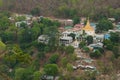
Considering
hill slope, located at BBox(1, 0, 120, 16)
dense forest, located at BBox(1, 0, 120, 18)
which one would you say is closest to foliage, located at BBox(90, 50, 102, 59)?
dense forest, located at BBox(1, 0, 120, 18)

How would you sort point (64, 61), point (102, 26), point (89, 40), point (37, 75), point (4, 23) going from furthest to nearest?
point (4, 23), point (102, 26), point (89, 40), point (64, 61), point (37, 75)

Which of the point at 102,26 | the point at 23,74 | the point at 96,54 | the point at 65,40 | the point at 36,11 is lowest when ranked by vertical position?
the point at 23,74

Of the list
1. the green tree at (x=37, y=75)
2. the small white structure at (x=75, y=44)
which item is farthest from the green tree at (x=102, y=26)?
the green tree at (x=37, y=75)

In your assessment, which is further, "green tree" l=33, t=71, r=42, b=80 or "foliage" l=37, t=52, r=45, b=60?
"foliage" l=37, t=52, r=45, b=60

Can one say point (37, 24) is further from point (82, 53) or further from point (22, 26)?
point (82, 53)

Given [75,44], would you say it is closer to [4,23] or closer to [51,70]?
[51,70]

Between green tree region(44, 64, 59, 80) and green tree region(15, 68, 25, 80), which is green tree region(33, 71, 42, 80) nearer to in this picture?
green tree region(44, 64, 59, 80)

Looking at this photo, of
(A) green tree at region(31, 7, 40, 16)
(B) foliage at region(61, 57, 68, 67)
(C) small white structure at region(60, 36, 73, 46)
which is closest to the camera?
(B) foliage at region(61, 57, 68, 67)

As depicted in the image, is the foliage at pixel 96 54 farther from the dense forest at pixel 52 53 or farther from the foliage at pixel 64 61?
the foliage at pixel 64 61

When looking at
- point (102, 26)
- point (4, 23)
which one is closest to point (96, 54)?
point (102, 26)
